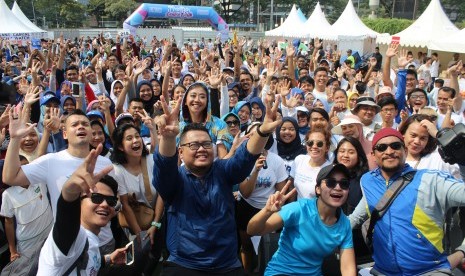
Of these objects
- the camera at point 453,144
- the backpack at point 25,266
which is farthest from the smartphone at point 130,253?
the camera at point 453,144

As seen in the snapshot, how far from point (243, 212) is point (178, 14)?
104ft

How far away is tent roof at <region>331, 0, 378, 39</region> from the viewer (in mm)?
18952

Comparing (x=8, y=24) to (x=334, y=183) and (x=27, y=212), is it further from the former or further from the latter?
(x=334, y=183)

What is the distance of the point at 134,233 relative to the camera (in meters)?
3.32

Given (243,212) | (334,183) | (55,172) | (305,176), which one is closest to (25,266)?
(55,172)

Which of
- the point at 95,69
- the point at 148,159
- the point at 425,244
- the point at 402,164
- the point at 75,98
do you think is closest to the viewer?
the point at 425,244

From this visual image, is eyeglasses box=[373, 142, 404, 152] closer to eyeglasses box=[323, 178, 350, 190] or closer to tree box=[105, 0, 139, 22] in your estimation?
eyeglasses box=[323, 178, 350, 190]

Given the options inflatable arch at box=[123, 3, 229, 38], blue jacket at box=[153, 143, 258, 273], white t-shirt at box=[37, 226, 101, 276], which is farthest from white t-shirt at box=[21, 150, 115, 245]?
inflatable arch at box=[123, 3, 229, 38]

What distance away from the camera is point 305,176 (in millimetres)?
3604

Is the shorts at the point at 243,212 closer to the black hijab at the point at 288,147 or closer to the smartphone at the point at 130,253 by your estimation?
the black hijab at the point at 288,147

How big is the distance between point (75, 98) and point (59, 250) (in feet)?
12.2

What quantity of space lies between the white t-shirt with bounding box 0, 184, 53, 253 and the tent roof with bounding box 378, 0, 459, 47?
14.8 metres

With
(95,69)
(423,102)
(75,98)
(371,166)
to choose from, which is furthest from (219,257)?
(95,69)

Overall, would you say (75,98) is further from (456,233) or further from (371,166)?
(456,233)
